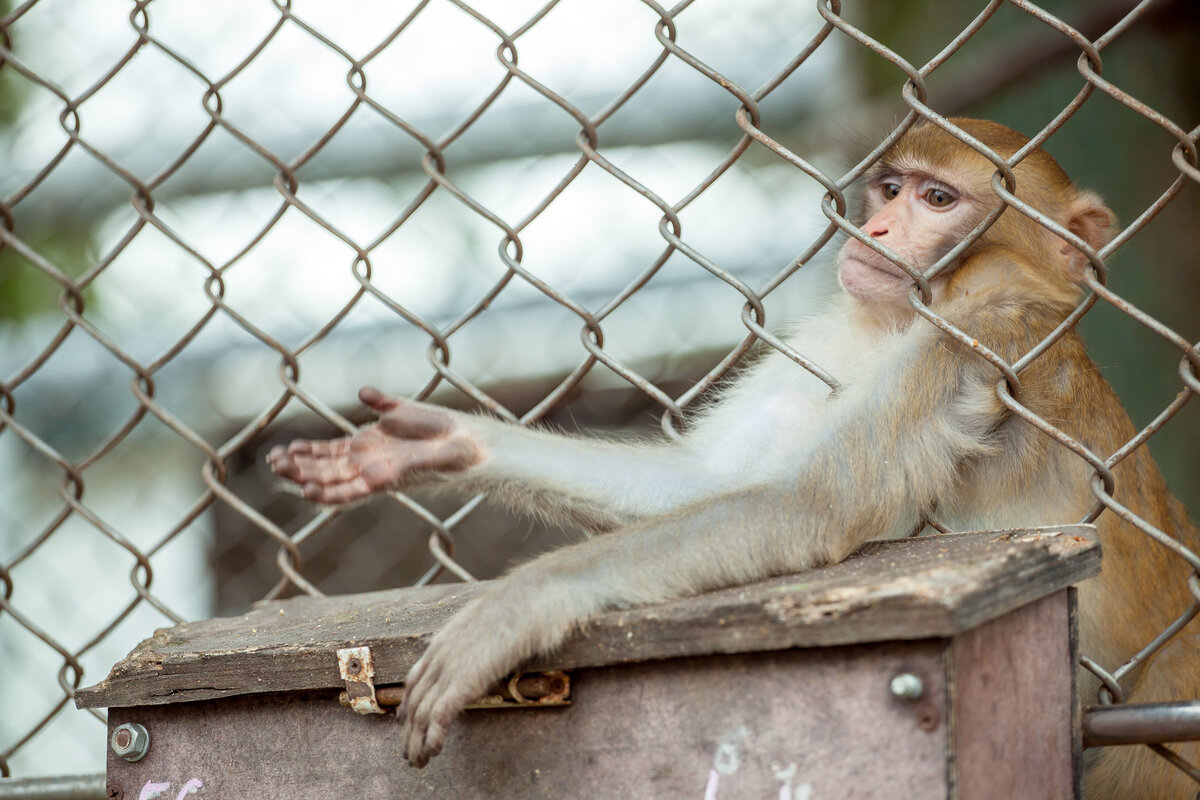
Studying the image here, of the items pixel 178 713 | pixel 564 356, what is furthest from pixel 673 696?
pixel 564 356

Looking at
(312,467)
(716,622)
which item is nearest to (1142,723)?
(716,622)

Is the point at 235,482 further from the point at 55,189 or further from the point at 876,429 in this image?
the point at 876,429

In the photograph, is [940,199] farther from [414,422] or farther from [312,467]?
[312,467]

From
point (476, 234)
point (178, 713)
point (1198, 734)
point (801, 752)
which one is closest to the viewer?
point (801, 752)

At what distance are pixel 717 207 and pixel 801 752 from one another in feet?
13.9

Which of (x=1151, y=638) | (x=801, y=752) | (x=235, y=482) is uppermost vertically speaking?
(x=235, y=482)

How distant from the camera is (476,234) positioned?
563 cm

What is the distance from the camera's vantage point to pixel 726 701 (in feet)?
4.77

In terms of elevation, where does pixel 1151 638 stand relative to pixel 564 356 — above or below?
below

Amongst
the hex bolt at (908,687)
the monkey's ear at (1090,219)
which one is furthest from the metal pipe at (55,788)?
the monkey's ear at (1090,219)

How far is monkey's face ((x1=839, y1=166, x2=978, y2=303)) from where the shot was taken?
2416 mm

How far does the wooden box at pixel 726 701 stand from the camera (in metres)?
1.35

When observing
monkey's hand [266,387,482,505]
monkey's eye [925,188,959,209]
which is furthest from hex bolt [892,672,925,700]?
monkey's eye [925,188,959,209]

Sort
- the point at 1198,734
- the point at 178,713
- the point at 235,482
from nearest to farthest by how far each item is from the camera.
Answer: the point at 1198,734 < the point at 178,713 < the point at 235,482
